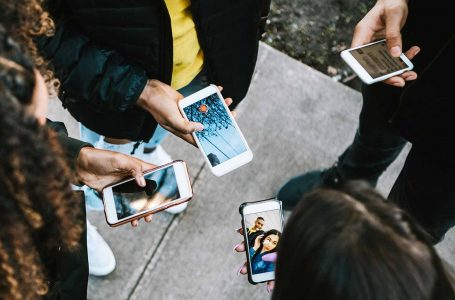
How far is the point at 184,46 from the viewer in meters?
1.68

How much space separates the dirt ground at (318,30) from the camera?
313cm

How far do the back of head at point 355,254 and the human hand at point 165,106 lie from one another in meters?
0.77

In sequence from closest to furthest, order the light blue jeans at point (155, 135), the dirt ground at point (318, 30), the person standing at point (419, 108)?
1. the person standing at point (419, 108)
2. the light blue jeans at point (155, 135)
3. the dirt ground at point (318, 30)

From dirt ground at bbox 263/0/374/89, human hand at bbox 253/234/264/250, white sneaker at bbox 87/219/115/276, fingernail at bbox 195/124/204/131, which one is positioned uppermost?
fingernail at bbox 195/124/204/131

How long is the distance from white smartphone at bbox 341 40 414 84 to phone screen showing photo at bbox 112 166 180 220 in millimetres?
806

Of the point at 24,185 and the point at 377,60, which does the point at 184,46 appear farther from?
the point at 24,185

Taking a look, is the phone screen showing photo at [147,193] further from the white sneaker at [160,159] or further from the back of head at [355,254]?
the back of head at [355,254]

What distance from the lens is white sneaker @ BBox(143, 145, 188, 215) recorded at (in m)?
2.41

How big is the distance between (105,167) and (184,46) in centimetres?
52

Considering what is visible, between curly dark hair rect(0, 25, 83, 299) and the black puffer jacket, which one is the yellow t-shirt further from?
curly dark hair rect(0, 25, 83, 299)

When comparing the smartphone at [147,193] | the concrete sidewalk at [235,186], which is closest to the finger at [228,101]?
the smartphone at [147,193]

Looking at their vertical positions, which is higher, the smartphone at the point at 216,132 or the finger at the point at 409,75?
the finger at the point at 409,75

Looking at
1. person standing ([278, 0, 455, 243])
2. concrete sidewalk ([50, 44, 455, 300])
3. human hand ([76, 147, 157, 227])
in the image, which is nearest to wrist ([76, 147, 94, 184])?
human hand ([76, 147, 157, 227])

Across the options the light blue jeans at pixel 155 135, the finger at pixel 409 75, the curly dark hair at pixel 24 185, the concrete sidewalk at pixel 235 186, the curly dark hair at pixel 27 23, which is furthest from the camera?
the concrete sidewalk at pixel 235 186
